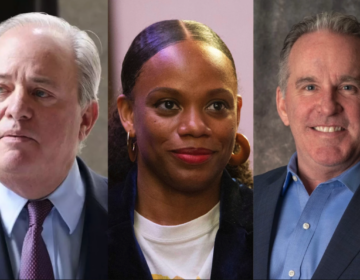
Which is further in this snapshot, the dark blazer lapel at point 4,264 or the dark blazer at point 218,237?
the dark blazer at point 218,237

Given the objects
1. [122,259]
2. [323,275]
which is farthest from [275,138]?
[122,259]

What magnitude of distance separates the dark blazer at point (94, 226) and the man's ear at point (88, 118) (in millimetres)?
147

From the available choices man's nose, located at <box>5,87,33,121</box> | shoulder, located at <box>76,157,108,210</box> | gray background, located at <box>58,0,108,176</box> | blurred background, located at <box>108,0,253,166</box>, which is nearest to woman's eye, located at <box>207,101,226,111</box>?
blurred background, located at <box>108,0,253,166</box>

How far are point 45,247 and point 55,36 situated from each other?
1044mm

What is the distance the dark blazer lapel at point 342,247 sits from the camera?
2770 mm

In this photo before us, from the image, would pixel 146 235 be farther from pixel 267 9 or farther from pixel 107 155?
pixel 267 9

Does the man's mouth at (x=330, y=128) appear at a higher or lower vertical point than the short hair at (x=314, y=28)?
lower

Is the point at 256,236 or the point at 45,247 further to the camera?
the point at 256,236

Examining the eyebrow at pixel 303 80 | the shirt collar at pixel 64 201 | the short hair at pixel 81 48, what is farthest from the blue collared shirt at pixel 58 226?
the eyebrow at pixel 303 80

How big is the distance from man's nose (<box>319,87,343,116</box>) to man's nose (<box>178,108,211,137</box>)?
0.61 metres

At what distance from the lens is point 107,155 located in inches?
118

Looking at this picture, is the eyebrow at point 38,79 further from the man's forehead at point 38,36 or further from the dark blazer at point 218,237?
the dark blazer at point 218,237

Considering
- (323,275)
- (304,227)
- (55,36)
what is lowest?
(323,275)

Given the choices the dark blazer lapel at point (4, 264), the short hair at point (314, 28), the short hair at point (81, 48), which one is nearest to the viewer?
the dark blazer lapel at point (4, 264)
